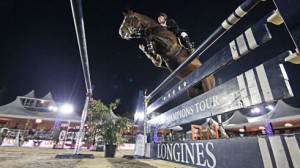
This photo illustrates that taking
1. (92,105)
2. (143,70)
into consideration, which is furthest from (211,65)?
(143,70)

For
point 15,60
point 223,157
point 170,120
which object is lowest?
point 223,157

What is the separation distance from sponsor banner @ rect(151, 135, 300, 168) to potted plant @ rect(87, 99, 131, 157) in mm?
2896

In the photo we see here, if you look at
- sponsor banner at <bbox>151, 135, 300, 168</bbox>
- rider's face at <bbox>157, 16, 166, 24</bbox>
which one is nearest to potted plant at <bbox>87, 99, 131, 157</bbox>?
rider's face at <bbox>157, 16, 166, 24</bbox>

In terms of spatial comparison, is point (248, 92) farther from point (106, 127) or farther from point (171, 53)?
point (106, 127)

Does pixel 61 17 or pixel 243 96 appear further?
pixel 61 17

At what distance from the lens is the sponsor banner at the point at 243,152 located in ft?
1.69

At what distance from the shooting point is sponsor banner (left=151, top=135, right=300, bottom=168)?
0.52 m

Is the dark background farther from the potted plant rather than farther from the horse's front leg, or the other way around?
the potted plant

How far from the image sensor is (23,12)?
604cm

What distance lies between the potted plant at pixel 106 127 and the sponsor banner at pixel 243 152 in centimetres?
290

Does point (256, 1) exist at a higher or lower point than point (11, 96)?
lower

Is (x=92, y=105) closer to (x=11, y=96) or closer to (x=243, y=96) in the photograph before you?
(x=243, y=96)

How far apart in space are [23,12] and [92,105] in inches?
221

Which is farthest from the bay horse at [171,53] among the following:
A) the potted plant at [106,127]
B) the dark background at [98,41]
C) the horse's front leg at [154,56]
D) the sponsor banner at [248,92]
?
the potted plant at [106,127]
